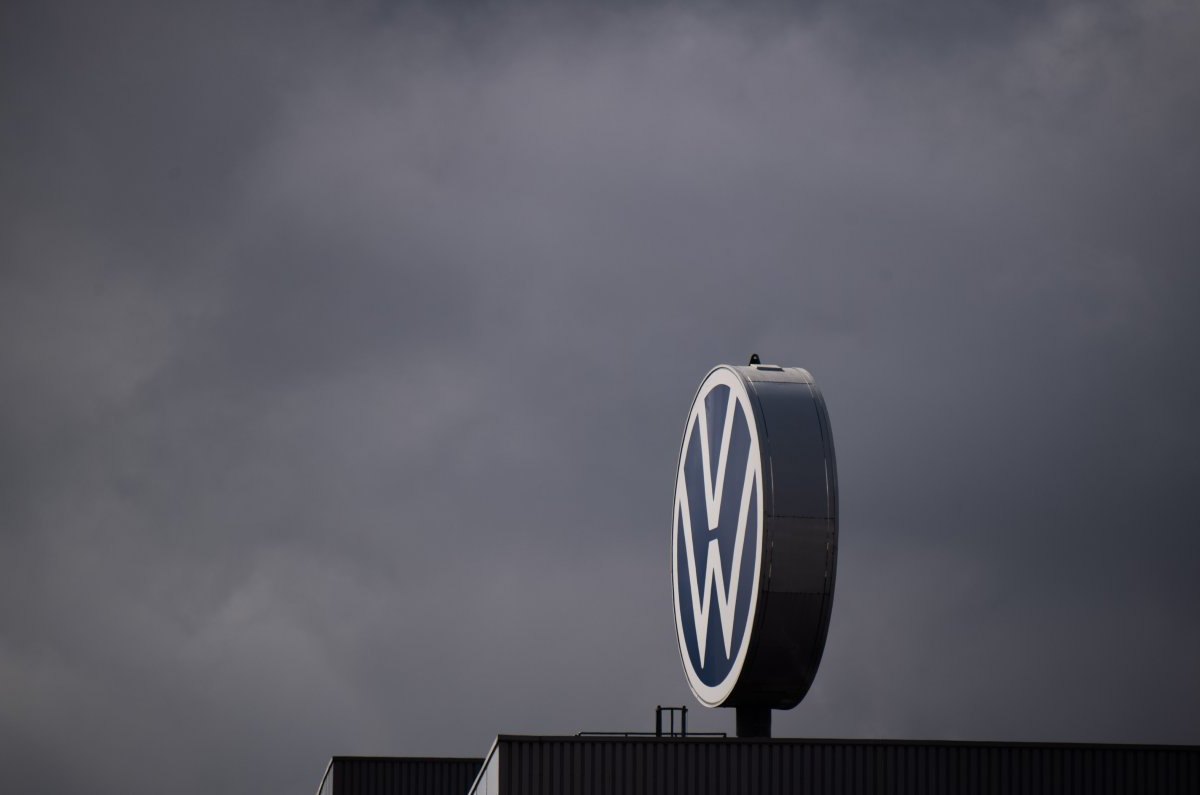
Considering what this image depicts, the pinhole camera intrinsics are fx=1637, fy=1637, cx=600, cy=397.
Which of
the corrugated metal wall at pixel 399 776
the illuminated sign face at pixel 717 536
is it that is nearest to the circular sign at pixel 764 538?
the illuminated sign face at pixel 717 536

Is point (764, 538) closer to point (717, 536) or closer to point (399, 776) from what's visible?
point (717, 536)

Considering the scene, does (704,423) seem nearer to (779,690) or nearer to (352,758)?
(779,690)

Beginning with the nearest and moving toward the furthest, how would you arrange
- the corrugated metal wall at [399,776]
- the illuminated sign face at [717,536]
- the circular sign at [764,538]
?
the circular sign at [764,538] → the illuminated sign face at [717,536] → the corrugated metal wall at [399,776]

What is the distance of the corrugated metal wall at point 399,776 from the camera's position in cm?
4609

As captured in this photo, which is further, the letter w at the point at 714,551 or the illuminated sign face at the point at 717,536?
the letter w at the point at 714,551

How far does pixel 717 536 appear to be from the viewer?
98.9 ft

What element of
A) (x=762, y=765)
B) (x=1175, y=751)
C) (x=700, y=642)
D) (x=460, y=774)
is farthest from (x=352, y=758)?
(x=1175, y=751)

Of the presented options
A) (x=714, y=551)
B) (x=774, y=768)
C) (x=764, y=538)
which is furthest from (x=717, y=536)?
(x=774, y=768)

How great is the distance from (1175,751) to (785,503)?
849 cm

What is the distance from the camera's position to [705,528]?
3109 cm

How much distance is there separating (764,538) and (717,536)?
2.89 metres

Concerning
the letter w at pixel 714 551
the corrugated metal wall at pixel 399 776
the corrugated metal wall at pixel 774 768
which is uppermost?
the letter w at pixel 714 551

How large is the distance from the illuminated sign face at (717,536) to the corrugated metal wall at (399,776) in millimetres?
16058

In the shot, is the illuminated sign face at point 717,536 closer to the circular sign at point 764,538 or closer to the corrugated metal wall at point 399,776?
the circular sign at point 764,538
